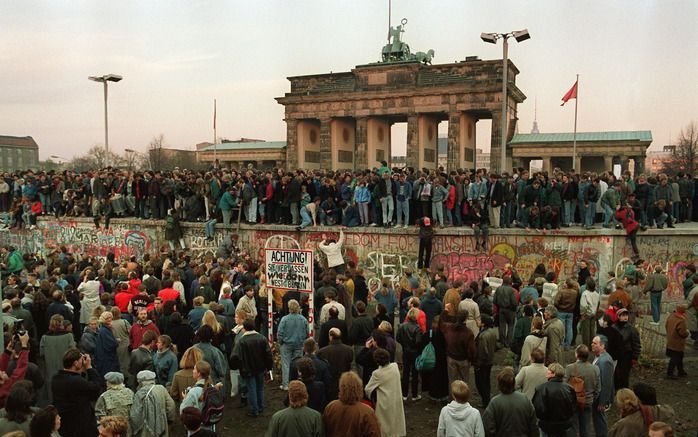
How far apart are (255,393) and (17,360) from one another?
11.8 feet

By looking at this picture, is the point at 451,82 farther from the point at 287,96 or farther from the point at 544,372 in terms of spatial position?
the point at 544,372

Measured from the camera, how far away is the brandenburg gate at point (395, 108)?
40219 millimetres

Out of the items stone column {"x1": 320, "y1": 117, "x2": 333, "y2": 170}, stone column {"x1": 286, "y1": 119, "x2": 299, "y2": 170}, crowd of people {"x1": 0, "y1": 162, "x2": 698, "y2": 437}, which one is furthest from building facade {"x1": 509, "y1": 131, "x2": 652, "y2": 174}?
crowd of people {"x1": 0, "y1": 162, "x2": 698, "y2": 437}

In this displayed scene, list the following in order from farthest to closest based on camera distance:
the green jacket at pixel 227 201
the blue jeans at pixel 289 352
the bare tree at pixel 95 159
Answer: the bare tree at pixel 95 159
the green jacket at pixel 227 201
the blue jeans at pixel 289 352

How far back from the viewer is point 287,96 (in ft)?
153

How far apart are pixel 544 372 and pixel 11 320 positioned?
28.5 ft

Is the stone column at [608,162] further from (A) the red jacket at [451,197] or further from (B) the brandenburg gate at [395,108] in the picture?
(A) the red jacket at [451,197]

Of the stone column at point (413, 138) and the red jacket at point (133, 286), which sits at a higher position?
the stone column at point (413, 138)

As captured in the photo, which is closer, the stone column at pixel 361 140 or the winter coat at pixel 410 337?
the winter coat at pixel 410 337

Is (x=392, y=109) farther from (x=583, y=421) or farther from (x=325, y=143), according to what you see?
(x=583, y=421)

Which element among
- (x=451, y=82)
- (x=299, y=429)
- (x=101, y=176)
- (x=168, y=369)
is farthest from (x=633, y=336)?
(x=451, y=82)

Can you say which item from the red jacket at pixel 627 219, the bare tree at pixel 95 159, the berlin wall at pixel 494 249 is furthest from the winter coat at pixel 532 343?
the bare tree at pixel 95 159

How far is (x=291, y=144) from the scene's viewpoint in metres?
48.0

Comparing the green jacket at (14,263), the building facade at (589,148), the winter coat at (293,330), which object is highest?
the building facade at (589,148)
